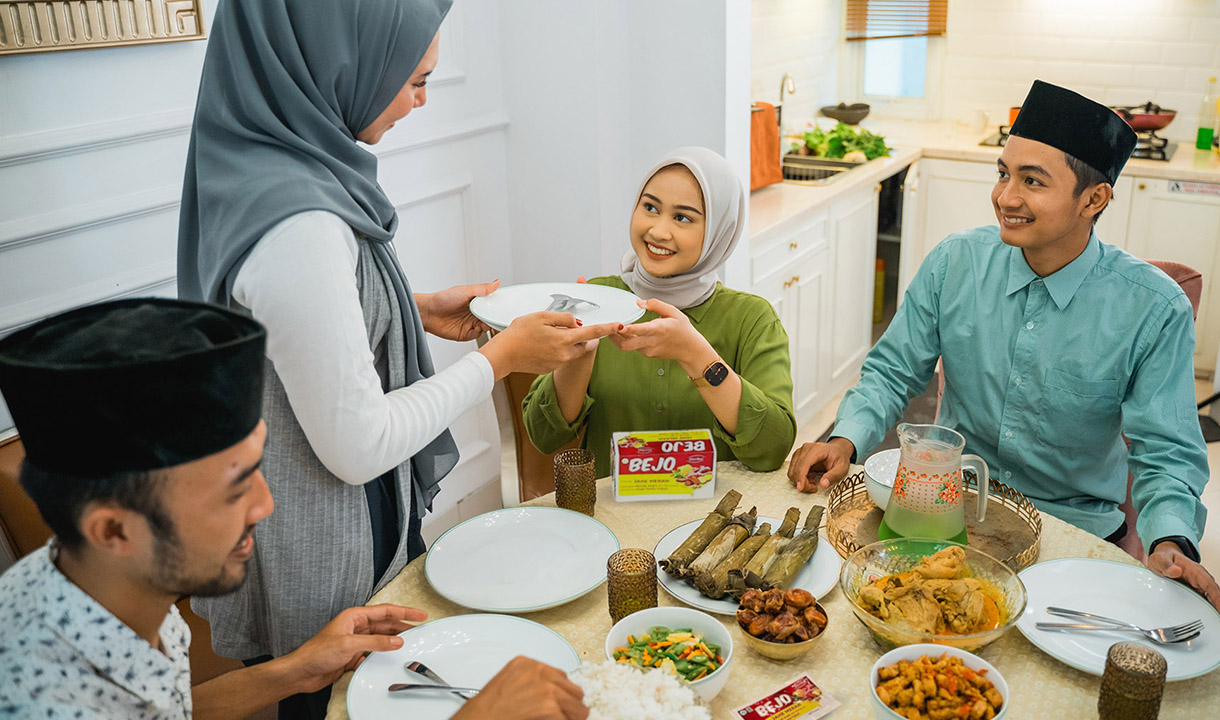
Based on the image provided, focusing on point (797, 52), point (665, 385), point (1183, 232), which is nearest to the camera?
point (665, 385)

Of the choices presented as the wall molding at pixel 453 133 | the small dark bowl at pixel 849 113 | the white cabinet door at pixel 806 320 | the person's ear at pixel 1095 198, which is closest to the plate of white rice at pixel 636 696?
the person's ear at pixel 1095 198

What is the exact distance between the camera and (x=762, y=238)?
327cm

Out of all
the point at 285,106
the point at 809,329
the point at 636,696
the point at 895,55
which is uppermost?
the point at 285,106

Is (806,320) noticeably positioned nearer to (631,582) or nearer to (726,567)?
(726,567)

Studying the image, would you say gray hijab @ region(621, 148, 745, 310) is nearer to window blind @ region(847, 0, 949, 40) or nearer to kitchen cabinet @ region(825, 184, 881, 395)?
kitchen cabinet @ region(825, 184, 881, 395)

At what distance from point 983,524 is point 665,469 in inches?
20.9

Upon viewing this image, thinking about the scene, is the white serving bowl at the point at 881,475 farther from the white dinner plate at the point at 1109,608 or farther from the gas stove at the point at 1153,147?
the gas stove at the point at 1153,147

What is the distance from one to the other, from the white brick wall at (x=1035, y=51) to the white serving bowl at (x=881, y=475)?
9.63 feet

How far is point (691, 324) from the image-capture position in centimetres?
193

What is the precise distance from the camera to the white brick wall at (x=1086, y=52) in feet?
14.7

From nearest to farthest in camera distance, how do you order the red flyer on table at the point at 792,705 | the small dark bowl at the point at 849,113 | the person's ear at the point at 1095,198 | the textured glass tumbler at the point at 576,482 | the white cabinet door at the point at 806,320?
the red flyer on table at the point at 792,705 → the textured glass tumbler at the point at 576,482 → the person's ear at the point at 1095,198 → the white cabinet door at the point at 806,320 → the small dark bowl at the point at 849,113

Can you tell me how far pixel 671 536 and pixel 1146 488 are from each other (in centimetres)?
84

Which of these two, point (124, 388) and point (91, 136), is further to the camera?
point (91, 136)

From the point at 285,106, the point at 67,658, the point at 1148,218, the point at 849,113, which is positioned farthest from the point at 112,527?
the point at 849,113
